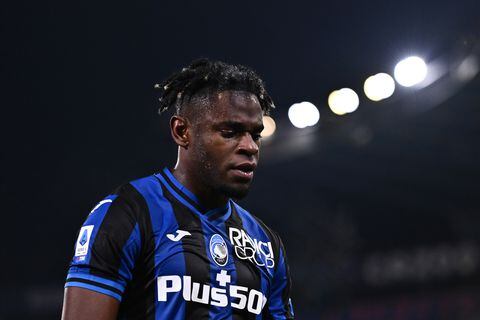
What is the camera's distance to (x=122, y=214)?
325cm

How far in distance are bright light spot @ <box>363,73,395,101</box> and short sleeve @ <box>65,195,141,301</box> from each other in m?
12.1

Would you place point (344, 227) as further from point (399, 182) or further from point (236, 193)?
point (236, 193)

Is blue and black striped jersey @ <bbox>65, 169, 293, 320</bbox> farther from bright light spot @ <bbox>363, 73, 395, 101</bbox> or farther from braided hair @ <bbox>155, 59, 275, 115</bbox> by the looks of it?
bright light spot @ <bbox>363, 73, 395, 101</bbox>

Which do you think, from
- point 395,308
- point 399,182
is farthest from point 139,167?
point 395,308

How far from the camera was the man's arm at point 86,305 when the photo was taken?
3.03m

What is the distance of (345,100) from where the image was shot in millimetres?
15812

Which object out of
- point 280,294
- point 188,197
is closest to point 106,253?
point 188,197

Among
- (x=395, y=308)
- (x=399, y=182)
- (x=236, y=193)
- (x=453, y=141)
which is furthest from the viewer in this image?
(x=399, y=182)

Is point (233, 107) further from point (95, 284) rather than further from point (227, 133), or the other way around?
point (95, 284)

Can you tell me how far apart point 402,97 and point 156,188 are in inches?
477

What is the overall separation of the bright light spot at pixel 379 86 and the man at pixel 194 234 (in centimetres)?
1124

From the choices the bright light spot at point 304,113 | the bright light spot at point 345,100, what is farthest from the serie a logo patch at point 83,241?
the bright light spot at point 304,113

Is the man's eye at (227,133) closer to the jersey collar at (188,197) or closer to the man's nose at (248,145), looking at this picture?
the man's nose at (248,145)

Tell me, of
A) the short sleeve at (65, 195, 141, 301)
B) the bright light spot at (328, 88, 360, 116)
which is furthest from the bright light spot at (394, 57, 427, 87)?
the short sleeve at (65, 195, 141, 301)
